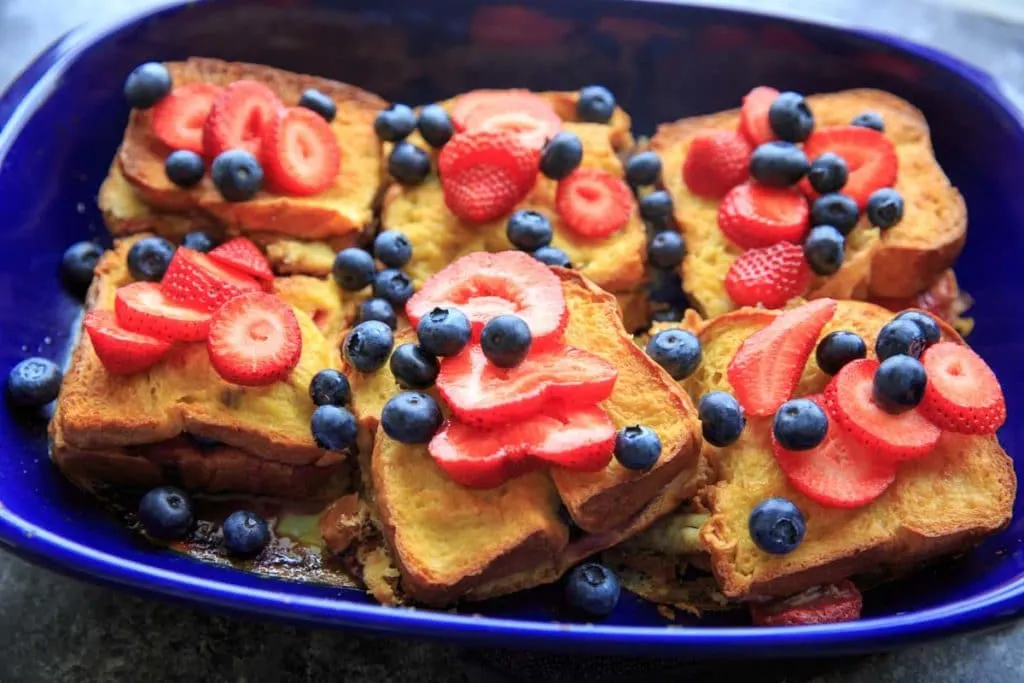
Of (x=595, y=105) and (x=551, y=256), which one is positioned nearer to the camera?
(x=551, y=256)

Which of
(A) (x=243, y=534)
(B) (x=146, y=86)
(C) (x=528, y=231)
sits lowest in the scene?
(A) (x=243, y=534)

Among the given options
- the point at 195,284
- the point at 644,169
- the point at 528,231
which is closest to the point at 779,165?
the point at 644,169

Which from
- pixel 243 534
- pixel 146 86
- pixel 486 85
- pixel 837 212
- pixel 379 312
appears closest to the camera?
pixel 243 534

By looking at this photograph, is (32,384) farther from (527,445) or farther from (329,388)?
(527,445)

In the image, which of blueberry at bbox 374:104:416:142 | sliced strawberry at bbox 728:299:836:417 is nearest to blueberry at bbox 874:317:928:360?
sliced strawberry at bbox 728:299:836:417

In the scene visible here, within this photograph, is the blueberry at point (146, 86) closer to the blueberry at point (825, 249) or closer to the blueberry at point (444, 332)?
the blueberry at point (444, 332)

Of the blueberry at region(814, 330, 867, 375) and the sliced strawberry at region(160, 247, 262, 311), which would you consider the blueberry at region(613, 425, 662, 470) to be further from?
the sliced strawberry at region(160, 247, 262, 311)
